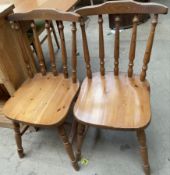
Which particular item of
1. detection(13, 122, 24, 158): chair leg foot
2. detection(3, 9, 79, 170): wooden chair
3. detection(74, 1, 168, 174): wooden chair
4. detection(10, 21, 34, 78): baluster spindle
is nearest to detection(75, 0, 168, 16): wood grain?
detection(74, 1, 168, 174): wooden chair

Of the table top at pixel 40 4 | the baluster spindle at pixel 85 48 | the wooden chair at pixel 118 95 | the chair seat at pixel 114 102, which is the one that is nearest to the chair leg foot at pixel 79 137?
the wooden chair at pixel 118 95

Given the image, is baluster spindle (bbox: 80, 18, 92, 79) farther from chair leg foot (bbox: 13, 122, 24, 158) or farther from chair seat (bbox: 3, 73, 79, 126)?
chair leg foot (bbox: 13, 122, 24, 158)

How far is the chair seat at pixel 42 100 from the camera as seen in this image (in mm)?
1294

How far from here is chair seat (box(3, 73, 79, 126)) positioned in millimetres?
1294

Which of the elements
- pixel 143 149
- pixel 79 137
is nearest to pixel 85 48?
pixel 79 137

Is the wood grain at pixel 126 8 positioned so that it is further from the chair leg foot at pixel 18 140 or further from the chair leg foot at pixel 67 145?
the chair leg foot at pixel 18 140

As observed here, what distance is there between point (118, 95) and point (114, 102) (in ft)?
0.21

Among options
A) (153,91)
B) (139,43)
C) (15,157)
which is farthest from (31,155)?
(139,43)

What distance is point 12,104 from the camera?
4.62ft

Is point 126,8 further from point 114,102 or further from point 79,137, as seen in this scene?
point 79,137

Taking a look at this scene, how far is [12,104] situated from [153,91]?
4.15 feet

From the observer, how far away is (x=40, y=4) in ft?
6.05

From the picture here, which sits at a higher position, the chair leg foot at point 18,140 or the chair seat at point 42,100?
the chair seat at point 42,100

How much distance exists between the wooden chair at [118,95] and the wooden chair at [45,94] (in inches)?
3.3
